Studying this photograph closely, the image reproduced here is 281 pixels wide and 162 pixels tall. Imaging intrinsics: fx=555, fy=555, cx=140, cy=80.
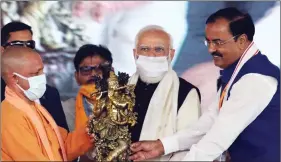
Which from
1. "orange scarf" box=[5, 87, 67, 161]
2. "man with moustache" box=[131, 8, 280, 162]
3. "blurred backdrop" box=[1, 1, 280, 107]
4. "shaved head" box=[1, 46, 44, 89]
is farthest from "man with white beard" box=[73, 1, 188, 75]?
"orange scarf" box=[5, 87, 67, 161]

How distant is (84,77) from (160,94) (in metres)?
0.31

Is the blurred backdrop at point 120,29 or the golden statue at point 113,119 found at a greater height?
the blurred backdrop at point 120,29

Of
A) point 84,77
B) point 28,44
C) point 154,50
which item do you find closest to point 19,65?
point 28,44

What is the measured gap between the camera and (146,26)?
2.19 m

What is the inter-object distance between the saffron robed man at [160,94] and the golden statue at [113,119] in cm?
4

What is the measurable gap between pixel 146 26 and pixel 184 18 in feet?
0.50

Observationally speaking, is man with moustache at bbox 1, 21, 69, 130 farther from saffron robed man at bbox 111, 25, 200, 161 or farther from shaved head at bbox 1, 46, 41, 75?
saffron robed man at bbox 111, 25, 200, 161

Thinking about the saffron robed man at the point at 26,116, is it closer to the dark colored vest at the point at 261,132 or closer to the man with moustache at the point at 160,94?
the man with moustache at the point at 160,94

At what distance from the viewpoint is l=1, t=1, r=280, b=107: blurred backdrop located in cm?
218

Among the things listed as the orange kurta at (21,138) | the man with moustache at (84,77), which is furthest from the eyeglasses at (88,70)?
the orange kurta at (21,138)

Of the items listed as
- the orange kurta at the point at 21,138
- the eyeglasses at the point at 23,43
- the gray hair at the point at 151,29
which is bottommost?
the orange kurta at the point at 21,138

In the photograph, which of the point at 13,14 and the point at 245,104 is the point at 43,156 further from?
the point at 245,104

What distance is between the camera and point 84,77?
2.21 m

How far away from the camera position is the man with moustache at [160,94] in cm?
216
